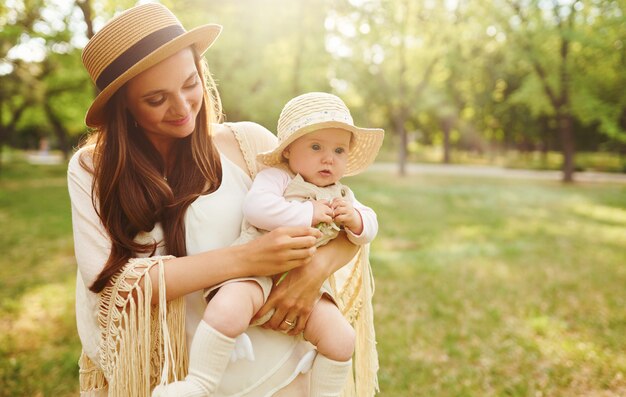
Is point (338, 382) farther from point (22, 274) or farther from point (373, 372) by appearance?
point (22, 274)

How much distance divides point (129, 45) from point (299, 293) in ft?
3.46

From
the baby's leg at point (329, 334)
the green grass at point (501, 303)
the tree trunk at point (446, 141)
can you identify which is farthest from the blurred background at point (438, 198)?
the tree trunk at point (446, 141)

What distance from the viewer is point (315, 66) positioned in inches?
726

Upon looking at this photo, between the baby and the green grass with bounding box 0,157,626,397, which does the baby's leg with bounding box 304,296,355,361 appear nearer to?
the baby

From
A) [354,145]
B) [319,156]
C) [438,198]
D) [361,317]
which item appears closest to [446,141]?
[438,198]

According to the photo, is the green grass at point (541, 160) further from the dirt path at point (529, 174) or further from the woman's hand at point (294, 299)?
the woman's hand at point (294, 299)

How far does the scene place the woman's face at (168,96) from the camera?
185 cm

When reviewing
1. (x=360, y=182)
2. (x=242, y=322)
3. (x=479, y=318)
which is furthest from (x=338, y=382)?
(x=360, y=182)

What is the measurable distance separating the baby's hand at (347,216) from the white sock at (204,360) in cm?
57

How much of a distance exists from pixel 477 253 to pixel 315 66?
37.9 feet

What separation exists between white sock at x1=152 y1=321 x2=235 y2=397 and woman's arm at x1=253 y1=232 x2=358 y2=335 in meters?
0.18

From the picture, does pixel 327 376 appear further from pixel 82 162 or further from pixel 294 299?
pixel 82 162

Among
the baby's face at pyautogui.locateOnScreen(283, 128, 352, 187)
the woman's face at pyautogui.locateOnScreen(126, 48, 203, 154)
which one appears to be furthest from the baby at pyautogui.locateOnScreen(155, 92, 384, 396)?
the woman's face at pyautogui.locateOnScreen(126, 48, 203, 154)

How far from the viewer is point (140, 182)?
1912mm
